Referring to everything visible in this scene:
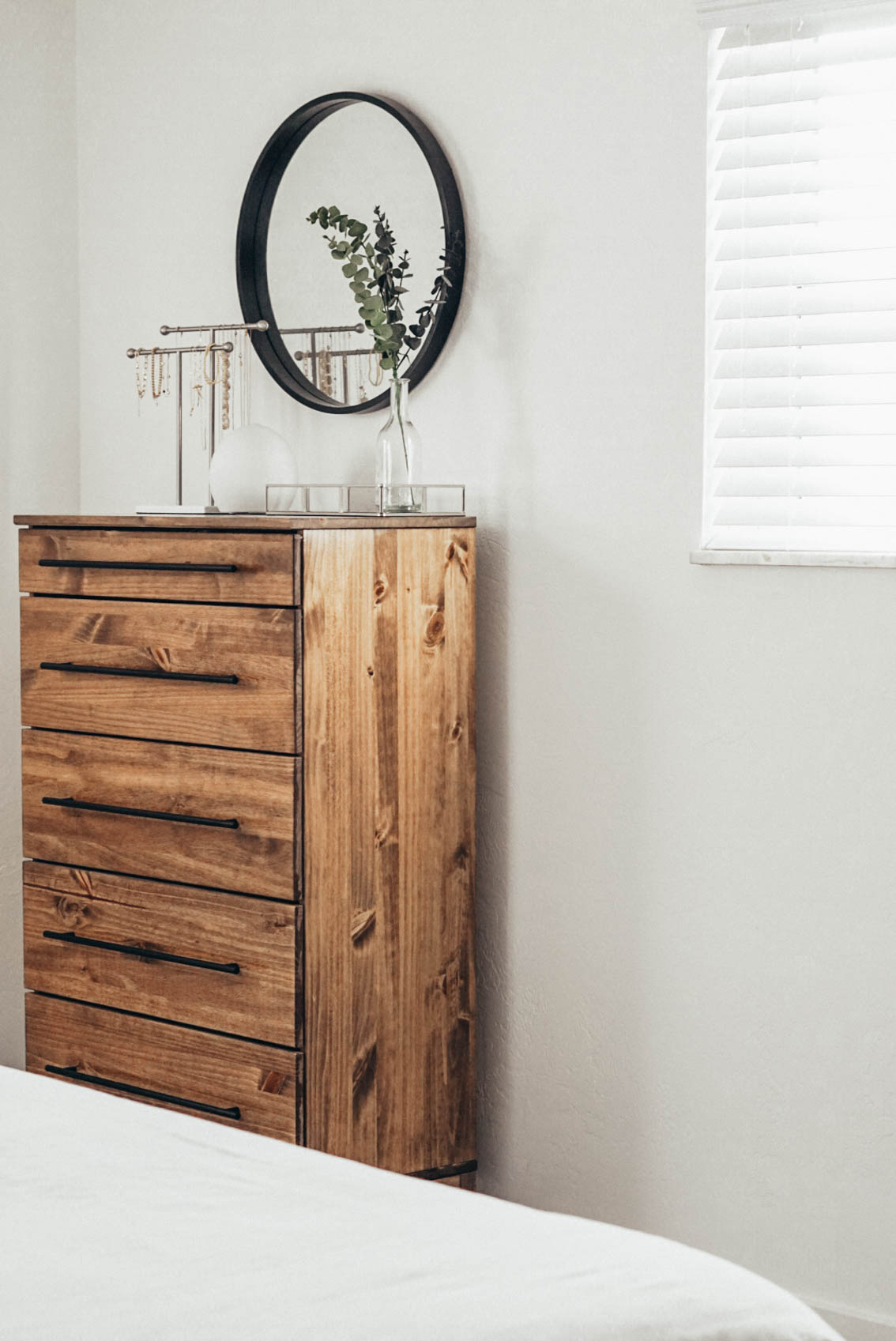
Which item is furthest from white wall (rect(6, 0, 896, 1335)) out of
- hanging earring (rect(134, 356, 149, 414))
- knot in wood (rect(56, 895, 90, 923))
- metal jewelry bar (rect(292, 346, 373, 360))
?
knot in wood (rect(56, 895, 90, 923))

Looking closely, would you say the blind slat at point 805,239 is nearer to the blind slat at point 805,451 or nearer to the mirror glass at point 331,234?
the blind slat at point 805,451

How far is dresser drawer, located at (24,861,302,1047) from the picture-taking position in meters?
2.09

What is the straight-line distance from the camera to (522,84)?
92.8 inches

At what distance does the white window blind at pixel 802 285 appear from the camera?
82.7 inches

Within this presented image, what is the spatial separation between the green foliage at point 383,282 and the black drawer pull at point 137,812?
767 millimetres

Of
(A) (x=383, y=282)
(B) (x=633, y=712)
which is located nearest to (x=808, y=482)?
(B) (x=633, y=712)

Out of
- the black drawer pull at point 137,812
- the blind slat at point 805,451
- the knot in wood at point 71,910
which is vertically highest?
the blind slat at point 805,451

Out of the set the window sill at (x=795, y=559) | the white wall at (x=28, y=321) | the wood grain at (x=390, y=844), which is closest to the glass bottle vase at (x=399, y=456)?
the wood grain at (x=390, y=844)

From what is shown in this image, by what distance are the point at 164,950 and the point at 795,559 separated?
1.09 m

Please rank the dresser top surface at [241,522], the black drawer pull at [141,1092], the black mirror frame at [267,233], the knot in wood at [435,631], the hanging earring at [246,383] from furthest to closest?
the hanging earring at [246,383], the black mirror frame at [267,233], the knot in wood at [435,631], the black drawer pull at [141,1092], the dresser top surface at [241,522]

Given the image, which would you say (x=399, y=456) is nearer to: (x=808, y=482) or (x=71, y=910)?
(x=808, y=482)

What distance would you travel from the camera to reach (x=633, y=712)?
2.32 metres

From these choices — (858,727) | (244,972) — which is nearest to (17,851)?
(244,972)

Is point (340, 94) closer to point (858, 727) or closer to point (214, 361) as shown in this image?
point (214, 361)
